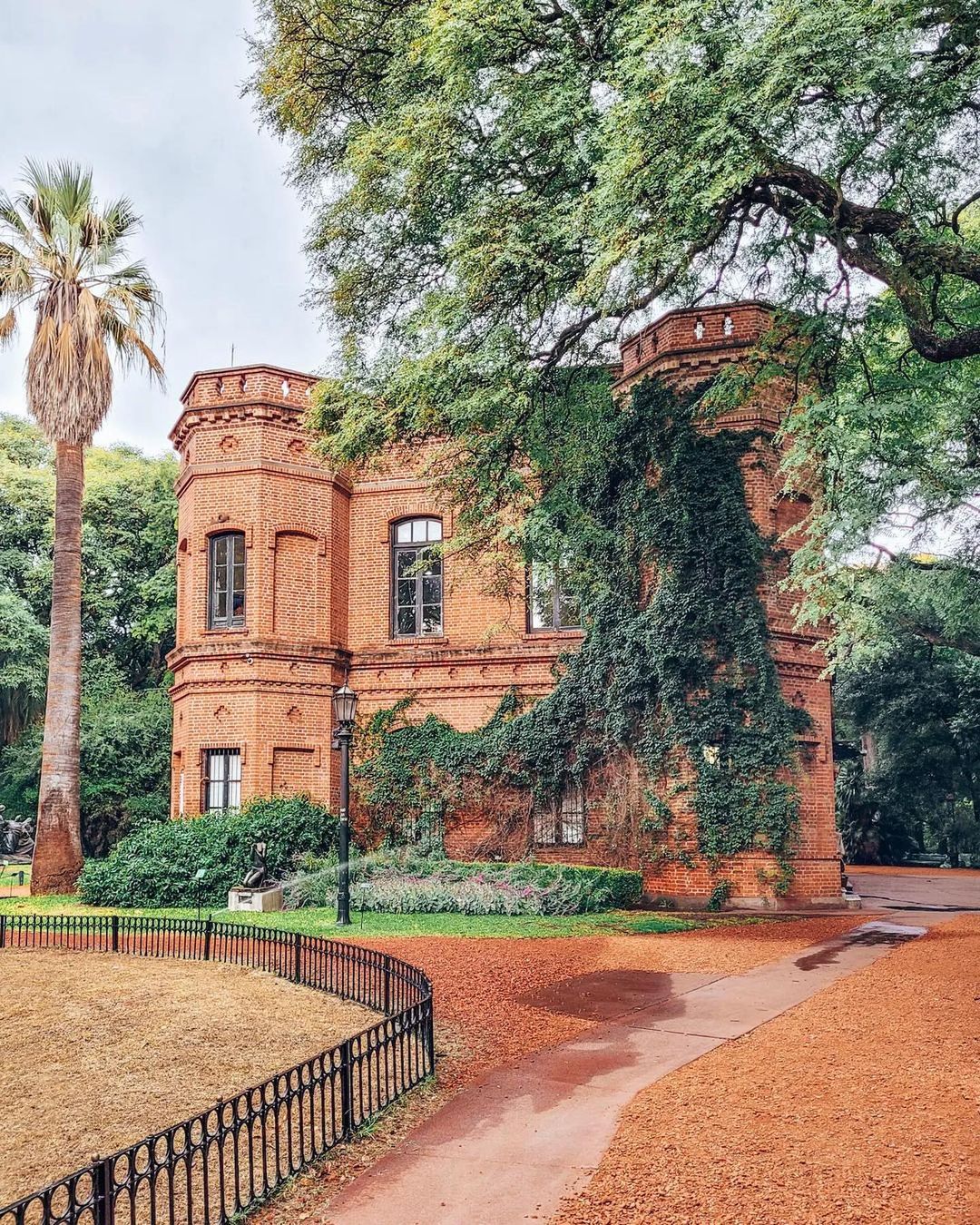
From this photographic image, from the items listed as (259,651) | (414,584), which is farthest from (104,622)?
(414,584)

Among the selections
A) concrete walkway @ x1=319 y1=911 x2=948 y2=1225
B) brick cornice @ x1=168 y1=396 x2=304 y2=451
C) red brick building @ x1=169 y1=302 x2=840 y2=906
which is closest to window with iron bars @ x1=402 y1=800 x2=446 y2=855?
red brick building @ x1=169 y1=302 x2=840 y2=906

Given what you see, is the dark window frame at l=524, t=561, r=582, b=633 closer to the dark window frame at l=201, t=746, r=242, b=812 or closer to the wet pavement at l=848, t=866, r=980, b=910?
the dark window frame at l=201, t=746, r=242, b=812

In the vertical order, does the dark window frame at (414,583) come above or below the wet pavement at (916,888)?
above

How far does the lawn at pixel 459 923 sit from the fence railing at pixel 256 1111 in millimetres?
2052

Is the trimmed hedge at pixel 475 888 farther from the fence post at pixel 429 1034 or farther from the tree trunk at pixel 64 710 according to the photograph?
the fence post at pixel 429 1034

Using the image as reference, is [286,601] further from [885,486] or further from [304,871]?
[885,486]

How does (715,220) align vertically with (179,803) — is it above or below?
above

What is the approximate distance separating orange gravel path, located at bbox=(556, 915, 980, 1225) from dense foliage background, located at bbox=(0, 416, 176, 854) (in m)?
20.2

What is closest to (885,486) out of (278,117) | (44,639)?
(278,117)

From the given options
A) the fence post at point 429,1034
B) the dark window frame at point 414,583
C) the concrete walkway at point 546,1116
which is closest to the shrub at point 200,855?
the dark window frame at point 414,583

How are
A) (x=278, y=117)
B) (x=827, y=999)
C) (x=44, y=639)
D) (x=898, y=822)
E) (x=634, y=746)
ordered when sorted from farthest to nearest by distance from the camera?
(x=898, y=822) → (x=44, y=639) → (x=634, y=746) → (x=278, y=117) → (x=827, y=999)

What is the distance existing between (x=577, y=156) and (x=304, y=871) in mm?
12620

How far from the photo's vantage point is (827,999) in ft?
29.6

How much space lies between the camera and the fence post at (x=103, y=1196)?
3791 mm
